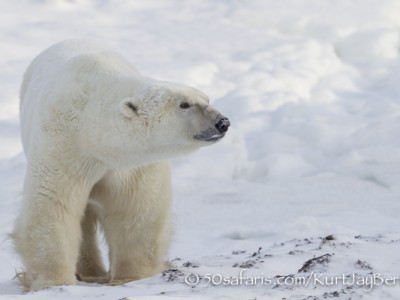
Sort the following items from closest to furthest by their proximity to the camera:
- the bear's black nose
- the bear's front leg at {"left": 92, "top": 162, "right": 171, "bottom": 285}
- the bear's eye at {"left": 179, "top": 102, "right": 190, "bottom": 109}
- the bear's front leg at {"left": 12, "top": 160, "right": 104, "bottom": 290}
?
the bear's black nose
the bear's eye at {"left": 179, "top": 102, "right": 190, "bottom": 109}
the bear's front leg at {"left": 12, "top": 160, "right": 104, "bottom": 290}
the bear's front leg at {"left": 92, "top": 162, "right": 171, "bottom": 285}

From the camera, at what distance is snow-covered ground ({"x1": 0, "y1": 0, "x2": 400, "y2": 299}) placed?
146 inches

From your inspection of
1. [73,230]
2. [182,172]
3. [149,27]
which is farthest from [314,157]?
[149,27]

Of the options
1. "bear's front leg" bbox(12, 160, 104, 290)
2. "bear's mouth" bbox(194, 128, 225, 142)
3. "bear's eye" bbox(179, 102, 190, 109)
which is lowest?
"bear's front leg" bbox(12, 160, 104, 290)

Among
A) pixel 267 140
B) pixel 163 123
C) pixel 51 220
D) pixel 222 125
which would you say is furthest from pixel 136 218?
pixel 267 140

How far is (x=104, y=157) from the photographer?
3859mm

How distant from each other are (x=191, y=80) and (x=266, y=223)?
415 cm

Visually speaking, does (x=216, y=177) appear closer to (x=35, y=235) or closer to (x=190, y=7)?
(x=35, y=235)

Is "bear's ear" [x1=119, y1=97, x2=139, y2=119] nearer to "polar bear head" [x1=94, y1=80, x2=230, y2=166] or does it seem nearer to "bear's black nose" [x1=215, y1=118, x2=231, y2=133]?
"polar bear head" [x1=94, y1=80, x2=230, y2=166]

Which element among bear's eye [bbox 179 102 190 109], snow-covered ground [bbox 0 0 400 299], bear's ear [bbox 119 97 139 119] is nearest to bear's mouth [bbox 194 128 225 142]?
bear's eye [bbox 179 102 190 109]

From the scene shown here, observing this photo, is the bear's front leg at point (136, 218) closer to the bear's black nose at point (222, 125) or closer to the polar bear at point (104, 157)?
the polar bear at point (104, 157)

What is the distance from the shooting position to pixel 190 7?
43.7 ft

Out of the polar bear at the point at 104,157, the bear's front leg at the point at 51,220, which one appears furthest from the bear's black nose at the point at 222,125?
the bear's front leg at the point at 51,220

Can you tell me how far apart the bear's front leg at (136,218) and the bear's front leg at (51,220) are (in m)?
0.18

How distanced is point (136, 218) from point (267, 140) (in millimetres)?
3773
